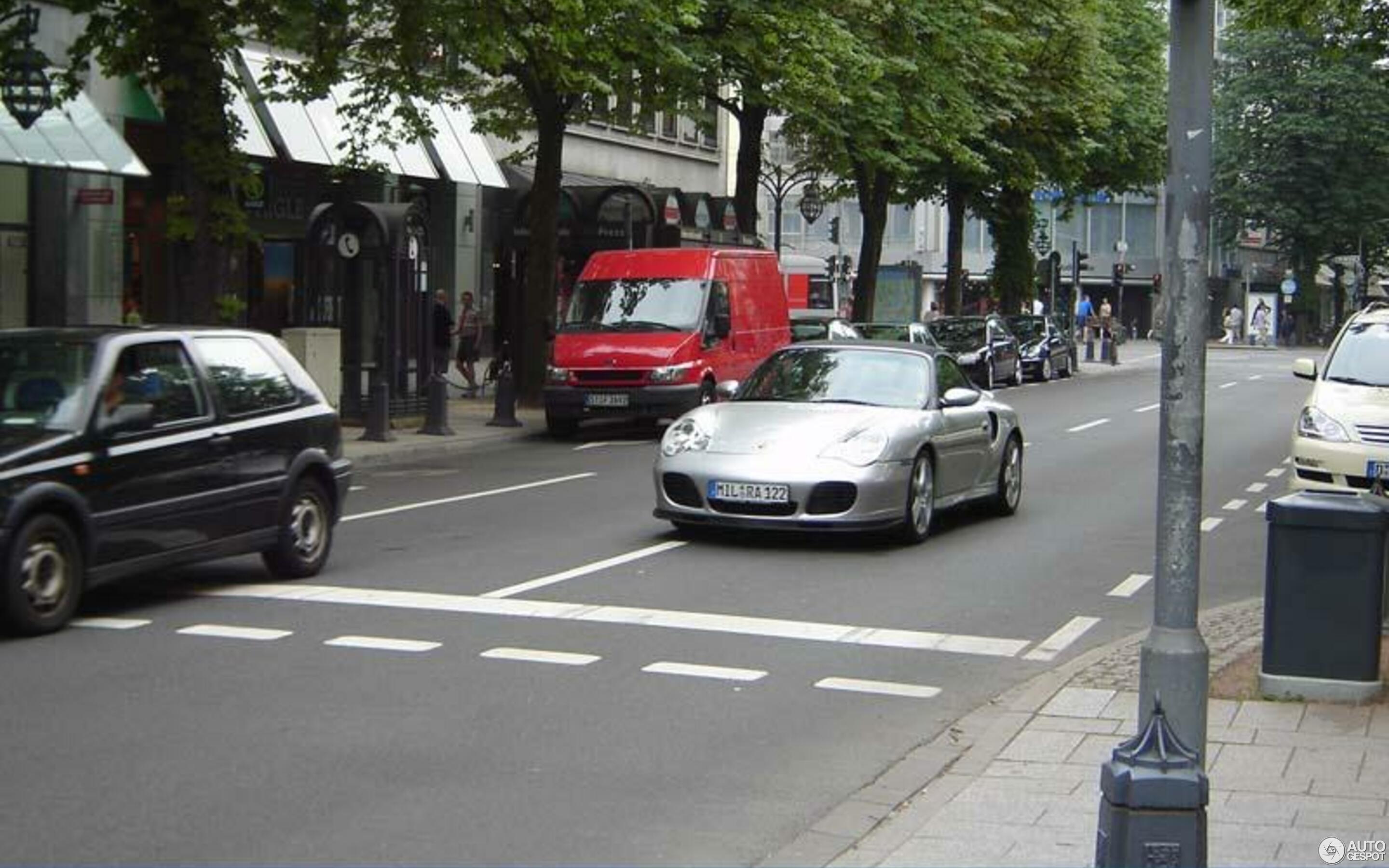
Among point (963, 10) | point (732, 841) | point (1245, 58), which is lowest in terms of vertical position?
point (732, 841)

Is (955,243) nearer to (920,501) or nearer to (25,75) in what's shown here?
(25,75)

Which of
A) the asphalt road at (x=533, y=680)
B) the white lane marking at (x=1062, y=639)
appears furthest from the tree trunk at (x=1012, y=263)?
the white lane marking at (x=1062, y=639)

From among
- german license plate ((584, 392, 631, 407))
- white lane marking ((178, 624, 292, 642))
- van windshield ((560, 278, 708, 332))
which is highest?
van windshield ((560, 278, 708, 332))

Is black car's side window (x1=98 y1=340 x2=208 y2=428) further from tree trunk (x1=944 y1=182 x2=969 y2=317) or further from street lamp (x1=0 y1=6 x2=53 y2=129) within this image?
tree trunk (x1=944 y1=182 x2=969 y2=317)

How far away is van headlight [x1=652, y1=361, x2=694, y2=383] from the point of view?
2492 cm

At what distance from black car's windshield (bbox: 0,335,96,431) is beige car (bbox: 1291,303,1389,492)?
9.05m

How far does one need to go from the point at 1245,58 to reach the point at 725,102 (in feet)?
184

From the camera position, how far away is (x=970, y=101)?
37.9 metres

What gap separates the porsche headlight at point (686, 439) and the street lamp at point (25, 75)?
1041 centimetres

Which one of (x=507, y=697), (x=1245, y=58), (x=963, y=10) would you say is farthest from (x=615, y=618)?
(x=1245, y=58)

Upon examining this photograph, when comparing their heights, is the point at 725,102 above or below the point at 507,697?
above

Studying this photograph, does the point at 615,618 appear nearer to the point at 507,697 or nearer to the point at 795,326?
the point at 507,697

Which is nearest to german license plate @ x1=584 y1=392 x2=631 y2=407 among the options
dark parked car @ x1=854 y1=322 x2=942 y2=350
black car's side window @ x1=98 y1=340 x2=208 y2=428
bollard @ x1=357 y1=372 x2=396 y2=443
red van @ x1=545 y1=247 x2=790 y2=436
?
red van @ x1=545 y1=247 x2=790 y2=436

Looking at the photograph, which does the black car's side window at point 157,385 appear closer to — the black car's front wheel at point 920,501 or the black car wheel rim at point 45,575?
the black car wheel rim at point 45,575
